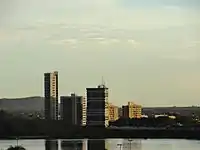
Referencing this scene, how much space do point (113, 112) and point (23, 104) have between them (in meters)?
0.62

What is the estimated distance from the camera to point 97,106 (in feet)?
9.69

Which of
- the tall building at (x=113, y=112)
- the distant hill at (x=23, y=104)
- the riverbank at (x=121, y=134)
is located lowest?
the riverbank at (x=121, y=134)

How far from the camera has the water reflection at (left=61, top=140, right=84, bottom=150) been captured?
9.49ft

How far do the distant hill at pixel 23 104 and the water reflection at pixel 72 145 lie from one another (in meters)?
0.30

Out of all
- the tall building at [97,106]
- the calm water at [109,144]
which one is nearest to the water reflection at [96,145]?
the calm water at [109,144]

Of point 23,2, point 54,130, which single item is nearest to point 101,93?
point 54,130

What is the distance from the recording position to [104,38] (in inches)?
112

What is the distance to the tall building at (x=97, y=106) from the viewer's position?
9.44 ft

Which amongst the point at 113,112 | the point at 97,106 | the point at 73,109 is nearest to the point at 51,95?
the point at 73,109

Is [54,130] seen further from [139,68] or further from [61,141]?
[139,68]

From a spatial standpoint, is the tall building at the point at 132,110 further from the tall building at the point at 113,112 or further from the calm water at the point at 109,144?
the calm water at the point at 109,144

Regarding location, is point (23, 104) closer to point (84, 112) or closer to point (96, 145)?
point (84, 112)

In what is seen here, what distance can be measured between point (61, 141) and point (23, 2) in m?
1.00

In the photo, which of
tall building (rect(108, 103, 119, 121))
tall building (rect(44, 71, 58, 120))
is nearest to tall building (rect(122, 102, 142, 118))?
tall building (rect(108, 103, 119, 121))
